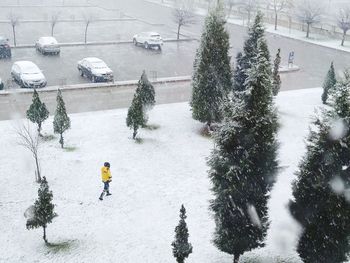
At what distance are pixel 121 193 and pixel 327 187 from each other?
7.88 metres

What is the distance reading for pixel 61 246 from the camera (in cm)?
1322

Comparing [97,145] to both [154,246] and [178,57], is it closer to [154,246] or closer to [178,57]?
[154,246]

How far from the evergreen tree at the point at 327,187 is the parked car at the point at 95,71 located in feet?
66.9

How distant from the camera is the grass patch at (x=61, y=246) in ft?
42.7

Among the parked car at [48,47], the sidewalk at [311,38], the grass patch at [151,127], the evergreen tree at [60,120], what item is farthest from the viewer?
the sidewalk at [311,38]

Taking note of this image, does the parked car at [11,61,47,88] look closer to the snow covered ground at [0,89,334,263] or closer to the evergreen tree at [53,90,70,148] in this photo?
the snow covered ground at [0,89,334,263]

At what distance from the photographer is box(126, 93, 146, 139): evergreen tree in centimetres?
2006

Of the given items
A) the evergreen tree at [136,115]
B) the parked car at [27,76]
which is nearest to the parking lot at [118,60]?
the parked car at [27,76]

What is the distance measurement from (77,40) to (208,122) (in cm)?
2509

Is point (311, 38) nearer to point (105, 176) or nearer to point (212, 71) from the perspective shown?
point (212, 71)

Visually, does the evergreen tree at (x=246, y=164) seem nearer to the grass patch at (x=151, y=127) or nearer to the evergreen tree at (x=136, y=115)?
the evergreen tree at (x=136, y=115)

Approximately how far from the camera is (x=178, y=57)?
37.8 metres

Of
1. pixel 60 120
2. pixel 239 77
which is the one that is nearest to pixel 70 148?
pixel 60 120

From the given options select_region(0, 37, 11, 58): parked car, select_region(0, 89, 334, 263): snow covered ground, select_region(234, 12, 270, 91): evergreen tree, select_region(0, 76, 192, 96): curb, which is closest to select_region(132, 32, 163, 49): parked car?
select_region(0, 76, 192, 96): curb
